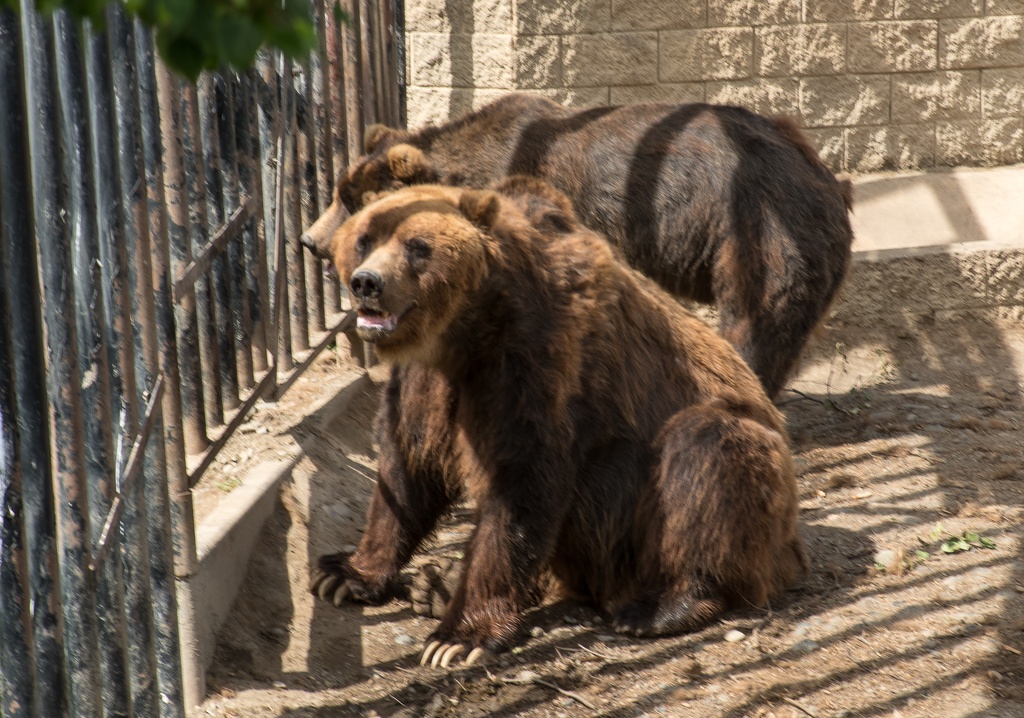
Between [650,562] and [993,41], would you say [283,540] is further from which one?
[993,41]

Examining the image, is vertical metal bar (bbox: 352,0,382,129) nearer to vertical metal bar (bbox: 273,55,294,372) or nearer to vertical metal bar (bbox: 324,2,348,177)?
vertical metal bar (bbox: 324,2,348,177)

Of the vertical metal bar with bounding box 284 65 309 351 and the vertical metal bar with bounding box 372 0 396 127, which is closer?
the vertical metal bar with bounding box 284 65 309 351

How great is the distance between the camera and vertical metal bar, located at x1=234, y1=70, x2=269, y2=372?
15.3 feet

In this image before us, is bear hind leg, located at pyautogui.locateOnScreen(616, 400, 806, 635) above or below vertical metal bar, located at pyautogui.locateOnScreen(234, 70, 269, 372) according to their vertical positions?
below

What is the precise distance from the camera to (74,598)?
111 inches

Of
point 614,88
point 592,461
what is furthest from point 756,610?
point 614,88

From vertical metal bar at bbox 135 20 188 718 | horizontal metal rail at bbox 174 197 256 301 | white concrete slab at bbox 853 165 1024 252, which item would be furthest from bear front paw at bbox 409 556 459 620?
white concrete slab at bbox 853 165 1024 252

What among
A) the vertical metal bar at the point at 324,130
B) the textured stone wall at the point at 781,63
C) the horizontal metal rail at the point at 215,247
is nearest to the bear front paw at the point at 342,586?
the horizontal metal rail at the point at 215,247

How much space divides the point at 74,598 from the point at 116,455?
434mm

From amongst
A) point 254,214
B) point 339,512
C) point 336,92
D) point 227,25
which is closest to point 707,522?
point 339,512

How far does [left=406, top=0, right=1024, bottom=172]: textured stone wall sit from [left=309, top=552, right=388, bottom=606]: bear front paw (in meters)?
4.77

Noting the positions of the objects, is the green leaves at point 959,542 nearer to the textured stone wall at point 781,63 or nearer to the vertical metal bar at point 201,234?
the vertical metal bar at point 201,234

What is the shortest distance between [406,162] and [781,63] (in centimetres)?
378

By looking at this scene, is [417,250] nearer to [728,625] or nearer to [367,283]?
[367,283]
